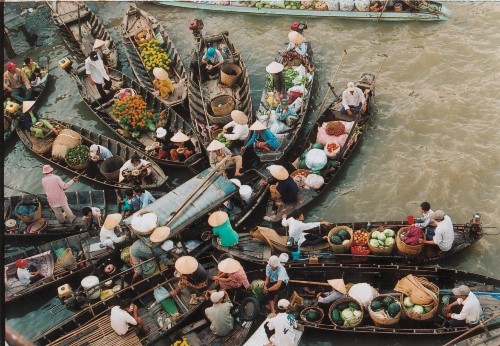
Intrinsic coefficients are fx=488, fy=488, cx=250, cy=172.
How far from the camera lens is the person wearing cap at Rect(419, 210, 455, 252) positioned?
12.2 meters

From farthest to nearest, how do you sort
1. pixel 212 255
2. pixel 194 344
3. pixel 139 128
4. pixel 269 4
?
pixel 269 4
pixel 139 128
pixel 212 255
pixel 194 344

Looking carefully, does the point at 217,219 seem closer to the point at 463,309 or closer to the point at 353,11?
the point at 463,309

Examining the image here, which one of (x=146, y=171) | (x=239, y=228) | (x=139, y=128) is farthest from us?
(x=139, y=128)

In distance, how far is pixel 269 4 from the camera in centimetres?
2306

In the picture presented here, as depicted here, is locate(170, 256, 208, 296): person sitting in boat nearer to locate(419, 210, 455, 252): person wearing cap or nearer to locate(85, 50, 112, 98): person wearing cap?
locate(419, 210, 455, 252): person wearing cap

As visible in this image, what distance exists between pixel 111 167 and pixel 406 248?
941 cm

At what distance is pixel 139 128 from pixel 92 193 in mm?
3082

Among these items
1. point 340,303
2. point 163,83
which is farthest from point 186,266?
point 163,83

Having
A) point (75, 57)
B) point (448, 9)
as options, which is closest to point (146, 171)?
point (75, 57)

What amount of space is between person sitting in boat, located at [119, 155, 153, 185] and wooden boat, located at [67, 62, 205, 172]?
0.71 metres

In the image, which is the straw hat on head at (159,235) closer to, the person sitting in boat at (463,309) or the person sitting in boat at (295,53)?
the person sitting in boat at (463,309)

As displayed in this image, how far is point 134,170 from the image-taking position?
15.3 meters

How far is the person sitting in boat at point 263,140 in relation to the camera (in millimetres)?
15460

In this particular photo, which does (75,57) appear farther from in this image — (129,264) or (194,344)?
(194,344)
